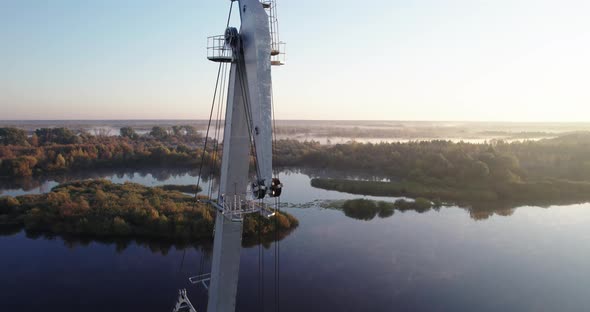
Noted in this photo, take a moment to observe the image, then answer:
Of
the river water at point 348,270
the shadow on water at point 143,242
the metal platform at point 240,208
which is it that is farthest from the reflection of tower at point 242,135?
the shadow on water at point 143,242

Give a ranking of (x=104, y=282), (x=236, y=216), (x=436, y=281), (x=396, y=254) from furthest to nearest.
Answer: (x=396, y=254), (x=436, y=281), (x=104, y=282), (x=236, y=216)

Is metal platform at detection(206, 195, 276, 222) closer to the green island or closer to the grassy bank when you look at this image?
the green island

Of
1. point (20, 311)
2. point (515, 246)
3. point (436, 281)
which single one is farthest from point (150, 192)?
point (515, 246)

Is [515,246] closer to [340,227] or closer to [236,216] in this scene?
[340,227]

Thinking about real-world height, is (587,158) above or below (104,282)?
above

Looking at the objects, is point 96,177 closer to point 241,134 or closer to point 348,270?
point 348,270
